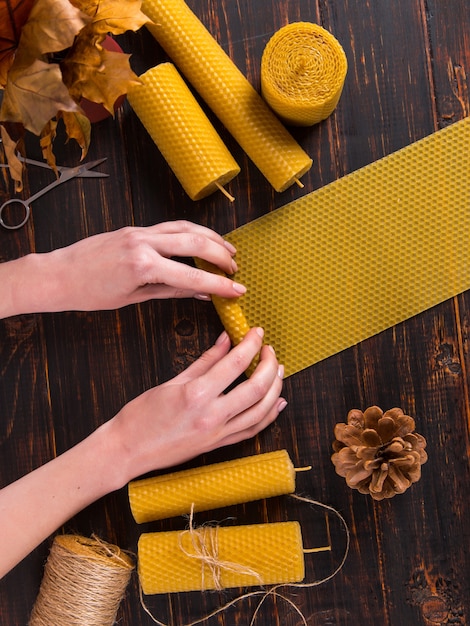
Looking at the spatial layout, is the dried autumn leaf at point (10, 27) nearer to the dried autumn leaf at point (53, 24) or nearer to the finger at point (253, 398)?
the dried autumn leaf at point (53, 24)

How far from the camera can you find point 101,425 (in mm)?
867

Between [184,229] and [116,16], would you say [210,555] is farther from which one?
[116,16]

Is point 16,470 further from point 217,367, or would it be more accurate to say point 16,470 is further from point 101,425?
point 217,367

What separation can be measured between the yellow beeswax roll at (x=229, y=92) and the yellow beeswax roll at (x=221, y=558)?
17.9 inches

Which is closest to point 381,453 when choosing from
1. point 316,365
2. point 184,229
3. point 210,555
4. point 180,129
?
point 316,365

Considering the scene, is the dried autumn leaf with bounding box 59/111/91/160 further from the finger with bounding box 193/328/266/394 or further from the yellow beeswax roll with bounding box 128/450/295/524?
the yellow beeswax roll with bounding box 128/450/295/524

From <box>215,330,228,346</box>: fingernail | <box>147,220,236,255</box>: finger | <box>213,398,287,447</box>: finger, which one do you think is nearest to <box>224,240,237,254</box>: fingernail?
<box>147,220,236,255</box>: finger

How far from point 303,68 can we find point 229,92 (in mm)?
106

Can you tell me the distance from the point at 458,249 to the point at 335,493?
1.22 feet

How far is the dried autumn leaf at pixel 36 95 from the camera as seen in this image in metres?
0.60

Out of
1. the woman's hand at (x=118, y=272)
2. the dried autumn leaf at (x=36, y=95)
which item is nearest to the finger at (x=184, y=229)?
the woman's hand at (x=118, y=272)

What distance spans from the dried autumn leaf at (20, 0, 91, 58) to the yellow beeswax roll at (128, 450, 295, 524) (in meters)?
0.53

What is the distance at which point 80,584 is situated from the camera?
80 centimetres

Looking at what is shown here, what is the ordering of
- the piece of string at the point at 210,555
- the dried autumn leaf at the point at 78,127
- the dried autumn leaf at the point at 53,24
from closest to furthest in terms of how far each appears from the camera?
the dried autumn leaf at the point at 53,24 < the dried autumn leaf at the point at 78,127 < the piece of string at the point at 210,555
